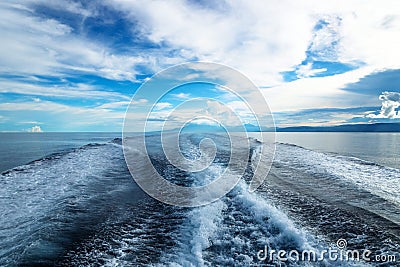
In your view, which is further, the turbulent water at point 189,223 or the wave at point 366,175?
the wave at point 366,175

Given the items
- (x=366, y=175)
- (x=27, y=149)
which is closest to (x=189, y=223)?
(x=366, y=175)

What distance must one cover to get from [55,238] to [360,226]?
7042mm

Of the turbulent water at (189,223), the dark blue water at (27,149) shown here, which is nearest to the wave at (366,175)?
the turbulent water at (189,223)

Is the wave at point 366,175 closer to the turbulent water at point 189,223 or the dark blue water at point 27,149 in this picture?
the turbulent water at point 189,223

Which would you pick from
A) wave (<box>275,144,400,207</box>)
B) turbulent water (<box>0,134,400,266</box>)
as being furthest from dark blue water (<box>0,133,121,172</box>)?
wave (<box>275,144,400,207</box>)

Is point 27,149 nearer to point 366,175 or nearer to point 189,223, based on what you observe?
point 189,223

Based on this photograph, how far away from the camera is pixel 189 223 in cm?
630

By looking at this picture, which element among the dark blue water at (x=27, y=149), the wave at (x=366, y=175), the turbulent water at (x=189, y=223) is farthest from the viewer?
the dark blue water at (x=27, y=149)

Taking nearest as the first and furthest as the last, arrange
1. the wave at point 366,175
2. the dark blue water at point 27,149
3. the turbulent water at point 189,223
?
1. the turbulent water at point 189,223
2. the wave at point 366,175
3. the dark blue water at point 27,149

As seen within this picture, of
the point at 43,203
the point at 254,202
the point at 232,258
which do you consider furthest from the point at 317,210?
the point at 43,203

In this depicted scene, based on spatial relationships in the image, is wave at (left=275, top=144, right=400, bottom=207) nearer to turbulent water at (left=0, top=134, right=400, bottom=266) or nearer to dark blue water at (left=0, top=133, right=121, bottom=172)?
turbulent water at (left=0, top=134, right=400, bottom=266)

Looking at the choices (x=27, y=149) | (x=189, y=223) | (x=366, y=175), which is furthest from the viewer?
(x=27, y=149)

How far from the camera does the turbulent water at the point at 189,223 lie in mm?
4773

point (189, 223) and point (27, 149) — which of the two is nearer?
point (189, 223)
